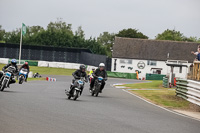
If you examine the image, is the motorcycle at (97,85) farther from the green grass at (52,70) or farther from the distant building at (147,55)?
the distant building at (147,55)

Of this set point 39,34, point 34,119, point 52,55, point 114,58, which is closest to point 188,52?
point 114,58

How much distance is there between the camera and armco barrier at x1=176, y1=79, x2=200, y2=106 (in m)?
17.7

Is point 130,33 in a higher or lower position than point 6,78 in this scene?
higher

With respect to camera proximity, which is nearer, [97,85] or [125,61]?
[97,85]

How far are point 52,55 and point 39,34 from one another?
27819mm

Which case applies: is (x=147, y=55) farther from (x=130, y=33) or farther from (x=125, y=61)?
(x=130, y=33)

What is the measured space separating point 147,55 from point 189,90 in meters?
60.4

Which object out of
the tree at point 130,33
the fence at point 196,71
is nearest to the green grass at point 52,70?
the tree at point 130,33

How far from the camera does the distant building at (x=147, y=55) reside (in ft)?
257

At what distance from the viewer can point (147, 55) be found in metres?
79.5

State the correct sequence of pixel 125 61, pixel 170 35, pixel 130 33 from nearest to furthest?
pixel 125 61 → pixel 130 33 → pixel 170 35

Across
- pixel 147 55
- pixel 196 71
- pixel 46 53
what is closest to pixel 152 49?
pixel 147 55

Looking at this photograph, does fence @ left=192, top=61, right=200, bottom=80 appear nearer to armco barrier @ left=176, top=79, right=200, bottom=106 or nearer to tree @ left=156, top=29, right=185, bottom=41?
armco barrier @ left=176, top=79, right=200, bottom=106

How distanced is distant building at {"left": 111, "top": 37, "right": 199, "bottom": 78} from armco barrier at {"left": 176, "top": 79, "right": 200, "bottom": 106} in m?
55.2
